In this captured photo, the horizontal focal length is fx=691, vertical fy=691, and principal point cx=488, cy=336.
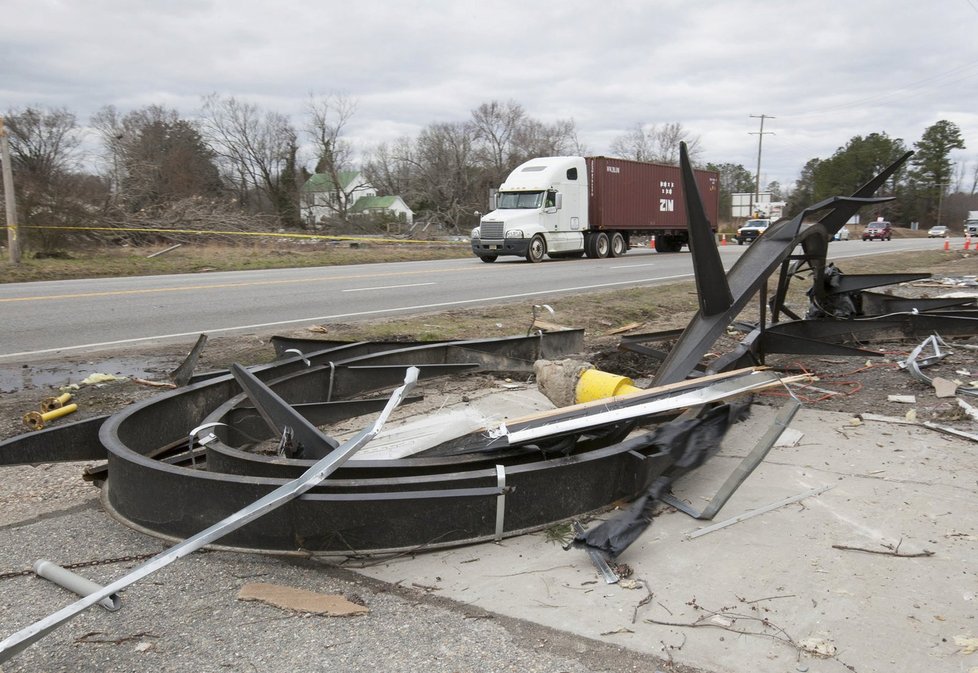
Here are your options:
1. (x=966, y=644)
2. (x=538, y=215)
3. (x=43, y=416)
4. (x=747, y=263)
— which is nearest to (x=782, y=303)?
(x=747, y=263)

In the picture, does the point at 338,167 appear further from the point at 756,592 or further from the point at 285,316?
the point at 756,592

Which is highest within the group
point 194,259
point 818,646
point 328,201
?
point 328,201

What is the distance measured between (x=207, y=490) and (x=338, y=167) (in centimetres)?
5540

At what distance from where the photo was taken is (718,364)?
4.97m

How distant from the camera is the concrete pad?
238 cm

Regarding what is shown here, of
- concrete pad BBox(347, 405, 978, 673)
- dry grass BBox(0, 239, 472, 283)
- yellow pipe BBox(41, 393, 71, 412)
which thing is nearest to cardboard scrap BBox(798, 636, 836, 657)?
concrete pad BBox(347, 405, 978, 673)

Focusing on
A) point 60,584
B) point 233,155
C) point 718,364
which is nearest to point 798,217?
point 718,364

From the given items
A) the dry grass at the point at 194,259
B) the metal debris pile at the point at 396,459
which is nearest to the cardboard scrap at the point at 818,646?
the metal debris pile at the point at 396,459

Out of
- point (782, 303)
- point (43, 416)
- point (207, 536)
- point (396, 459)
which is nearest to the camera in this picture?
point (207, 536)

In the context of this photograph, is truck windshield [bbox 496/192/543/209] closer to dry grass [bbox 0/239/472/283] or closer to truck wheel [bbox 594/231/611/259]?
truck wheel [bbox 594/231/611/259]

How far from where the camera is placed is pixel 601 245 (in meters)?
27.1

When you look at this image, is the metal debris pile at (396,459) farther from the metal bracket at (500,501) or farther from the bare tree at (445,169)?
the bare tree at (445,169)

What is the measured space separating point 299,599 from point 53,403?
3.67m

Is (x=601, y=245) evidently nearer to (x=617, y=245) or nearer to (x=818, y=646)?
(x=617, y=245)
